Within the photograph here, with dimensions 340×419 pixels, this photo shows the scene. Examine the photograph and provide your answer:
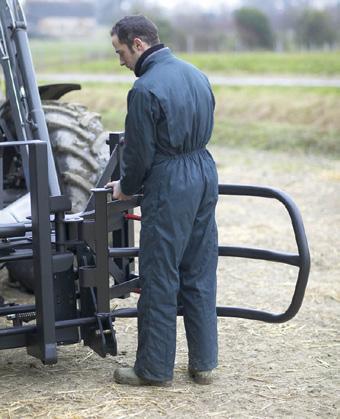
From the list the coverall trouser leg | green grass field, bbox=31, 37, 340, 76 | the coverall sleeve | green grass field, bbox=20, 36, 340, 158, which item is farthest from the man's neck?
green grass field, bbox=31, 37, 340, 76


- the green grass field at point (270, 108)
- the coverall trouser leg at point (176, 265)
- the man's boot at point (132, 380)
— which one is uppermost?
the coverall trouser leg at point (176, 265)

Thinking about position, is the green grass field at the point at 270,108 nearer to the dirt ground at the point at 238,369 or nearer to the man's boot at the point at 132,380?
the dirt ground at the point at 238,369

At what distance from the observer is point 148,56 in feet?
16.0

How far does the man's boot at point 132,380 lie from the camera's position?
5.07 m

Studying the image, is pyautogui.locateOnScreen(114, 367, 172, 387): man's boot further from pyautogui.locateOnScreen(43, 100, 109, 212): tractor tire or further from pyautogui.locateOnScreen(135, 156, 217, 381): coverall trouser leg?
pyautogui.locateOnScreen(43, 100, 109, 212): tractor tire

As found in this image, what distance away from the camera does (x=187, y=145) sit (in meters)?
4.84

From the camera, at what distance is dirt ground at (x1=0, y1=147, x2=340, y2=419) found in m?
4.82

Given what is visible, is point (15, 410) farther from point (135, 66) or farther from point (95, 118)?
point (95, 118)

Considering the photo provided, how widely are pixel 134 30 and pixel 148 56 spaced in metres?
0.14

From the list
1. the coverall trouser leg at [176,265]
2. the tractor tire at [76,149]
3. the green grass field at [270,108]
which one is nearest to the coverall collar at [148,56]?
the coverall trouser leg at [176,265]

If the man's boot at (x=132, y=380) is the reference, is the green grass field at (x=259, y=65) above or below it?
→ below

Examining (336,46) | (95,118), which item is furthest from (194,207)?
(336,46)

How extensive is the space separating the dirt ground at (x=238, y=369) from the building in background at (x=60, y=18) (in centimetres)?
6044

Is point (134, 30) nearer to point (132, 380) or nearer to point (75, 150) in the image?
point (132, 380)
